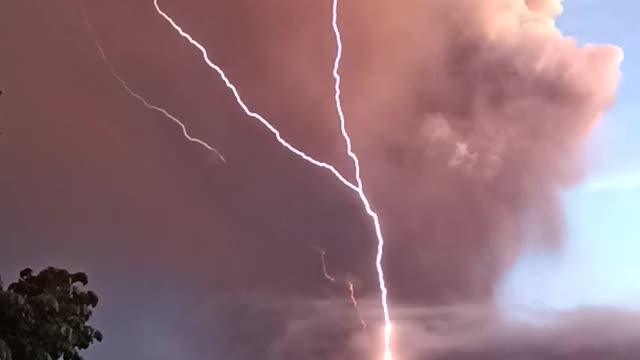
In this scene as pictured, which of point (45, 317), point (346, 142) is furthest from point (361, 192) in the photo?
point (45, 317)

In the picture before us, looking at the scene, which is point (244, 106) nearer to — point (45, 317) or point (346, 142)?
point (346, 142)

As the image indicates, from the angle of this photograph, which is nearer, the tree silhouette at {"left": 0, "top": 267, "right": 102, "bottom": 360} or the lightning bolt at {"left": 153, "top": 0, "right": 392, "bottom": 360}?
the tree silhouette at {"left": 0, "top": 267, "right": 102, "bottom": 360}

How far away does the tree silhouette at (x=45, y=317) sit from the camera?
560 cm

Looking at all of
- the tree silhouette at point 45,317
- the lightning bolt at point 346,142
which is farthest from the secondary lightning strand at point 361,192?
the tree silhouette at point 45,317

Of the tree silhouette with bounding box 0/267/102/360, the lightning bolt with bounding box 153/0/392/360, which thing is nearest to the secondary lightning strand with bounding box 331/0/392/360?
the lightning bolt with bounding box 153/0/392/360

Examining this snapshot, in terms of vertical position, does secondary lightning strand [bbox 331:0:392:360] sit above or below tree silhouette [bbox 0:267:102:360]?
above

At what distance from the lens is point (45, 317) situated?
19.0ft

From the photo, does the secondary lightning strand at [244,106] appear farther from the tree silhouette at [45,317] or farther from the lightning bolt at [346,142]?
the tree silhouette at [45,317]

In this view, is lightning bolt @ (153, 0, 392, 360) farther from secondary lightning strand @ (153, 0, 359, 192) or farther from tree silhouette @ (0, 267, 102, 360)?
tree silhouette @ (0, 267, 102, 360)

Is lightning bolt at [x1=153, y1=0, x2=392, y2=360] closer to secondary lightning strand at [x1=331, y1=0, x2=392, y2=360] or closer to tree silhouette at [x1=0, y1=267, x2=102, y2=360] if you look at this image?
secondary lightning strand at [x1=331, y1=0, x2=392, y2=360]

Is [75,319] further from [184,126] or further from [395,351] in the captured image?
[395,351]

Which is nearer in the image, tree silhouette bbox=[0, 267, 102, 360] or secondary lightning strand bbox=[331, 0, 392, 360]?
tree silhouette bbox=[0, 267, 102, 360]

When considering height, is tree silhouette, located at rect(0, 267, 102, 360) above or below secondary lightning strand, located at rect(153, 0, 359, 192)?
below

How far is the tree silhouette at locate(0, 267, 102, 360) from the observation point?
5598 mm
